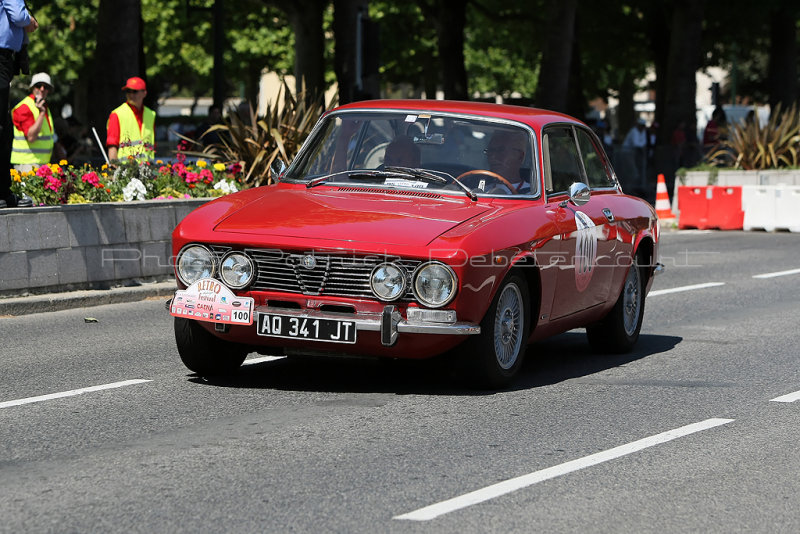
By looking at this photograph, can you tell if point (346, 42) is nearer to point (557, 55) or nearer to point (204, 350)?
point (557, 55)

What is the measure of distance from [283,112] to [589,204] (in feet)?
25.2

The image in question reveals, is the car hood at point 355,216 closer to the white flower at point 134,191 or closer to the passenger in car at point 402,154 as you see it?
the passenger in car at point 402,154

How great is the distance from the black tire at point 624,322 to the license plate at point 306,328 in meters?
2.97

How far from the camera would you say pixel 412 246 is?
25.0 ft

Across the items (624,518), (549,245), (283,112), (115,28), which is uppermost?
(115,28)

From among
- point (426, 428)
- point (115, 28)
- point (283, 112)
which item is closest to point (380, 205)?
point (426, 428)

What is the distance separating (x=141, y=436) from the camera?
686cm

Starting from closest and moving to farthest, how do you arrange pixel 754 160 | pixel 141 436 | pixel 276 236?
pixel 141 436 → pixel 276 236 → pixel 754 160

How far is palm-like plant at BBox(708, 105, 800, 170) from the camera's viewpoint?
26.5 m

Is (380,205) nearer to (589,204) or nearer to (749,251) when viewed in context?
(589,204)

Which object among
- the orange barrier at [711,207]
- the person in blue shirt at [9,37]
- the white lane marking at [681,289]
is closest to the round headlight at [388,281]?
the person in blue shirt at [9,37]

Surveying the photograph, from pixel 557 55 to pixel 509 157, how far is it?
21359 mm

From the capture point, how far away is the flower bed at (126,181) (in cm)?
1319

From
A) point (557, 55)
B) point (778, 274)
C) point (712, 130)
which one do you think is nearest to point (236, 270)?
point (778, 274)
